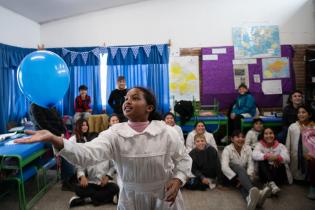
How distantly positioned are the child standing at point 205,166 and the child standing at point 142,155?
1813 mm

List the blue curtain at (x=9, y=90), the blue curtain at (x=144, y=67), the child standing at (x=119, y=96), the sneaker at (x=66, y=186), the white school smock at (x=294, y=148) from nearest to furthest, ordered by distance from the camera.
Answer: the sneaker at (x=66, y=186)
the white school smock at (x=294, y=148)
the blue curtain at (x=9, y=90)
the child standing at (x=119, y=96)
the blue curtain at (x=144, y=67)

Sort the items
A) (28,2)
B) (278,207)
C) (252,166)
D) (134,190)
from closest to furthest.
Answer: (134,190) → (278,207) → (252,166) → (28,2)

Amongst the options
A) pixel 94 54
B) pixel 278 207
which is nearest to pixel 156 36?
pixel 94 54

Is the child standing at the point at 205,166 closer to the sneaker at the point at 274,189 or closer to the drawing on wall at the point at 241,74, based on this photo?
the sneaker at the point at 274,189

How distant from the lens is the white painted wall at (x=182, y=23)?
4992mm

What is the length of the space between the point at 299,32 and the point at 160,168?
5.10 meters

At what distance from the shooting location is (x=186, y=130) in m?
4.57

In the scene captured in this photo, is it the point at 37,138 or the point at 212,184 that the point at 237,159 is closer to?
the point at 212,184

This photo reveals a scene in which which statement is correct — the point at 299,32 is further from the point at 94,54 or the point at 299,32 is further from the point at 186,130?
the point at 94,54

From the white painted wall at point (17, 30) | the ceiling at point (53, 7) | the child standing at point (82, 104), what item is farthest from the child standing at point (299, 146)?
the white painted wall at point (17, 30)

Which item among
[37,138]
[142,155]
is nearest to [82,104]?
[142,155]

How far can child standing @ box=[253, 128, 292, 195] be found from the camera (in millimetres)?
2893

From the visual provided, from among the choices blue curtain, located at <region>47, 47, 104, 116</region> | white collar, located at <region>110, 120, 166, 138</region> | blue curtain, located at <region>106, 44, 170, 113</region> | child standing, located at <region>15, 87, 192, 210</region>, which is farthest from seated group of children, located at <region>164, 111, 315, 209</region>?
blue curtain, located at <region>47, 47, 104, 116</region>

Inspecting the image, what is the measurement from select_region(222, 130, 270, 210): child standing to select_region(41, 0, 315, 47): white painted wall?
2688 mm
